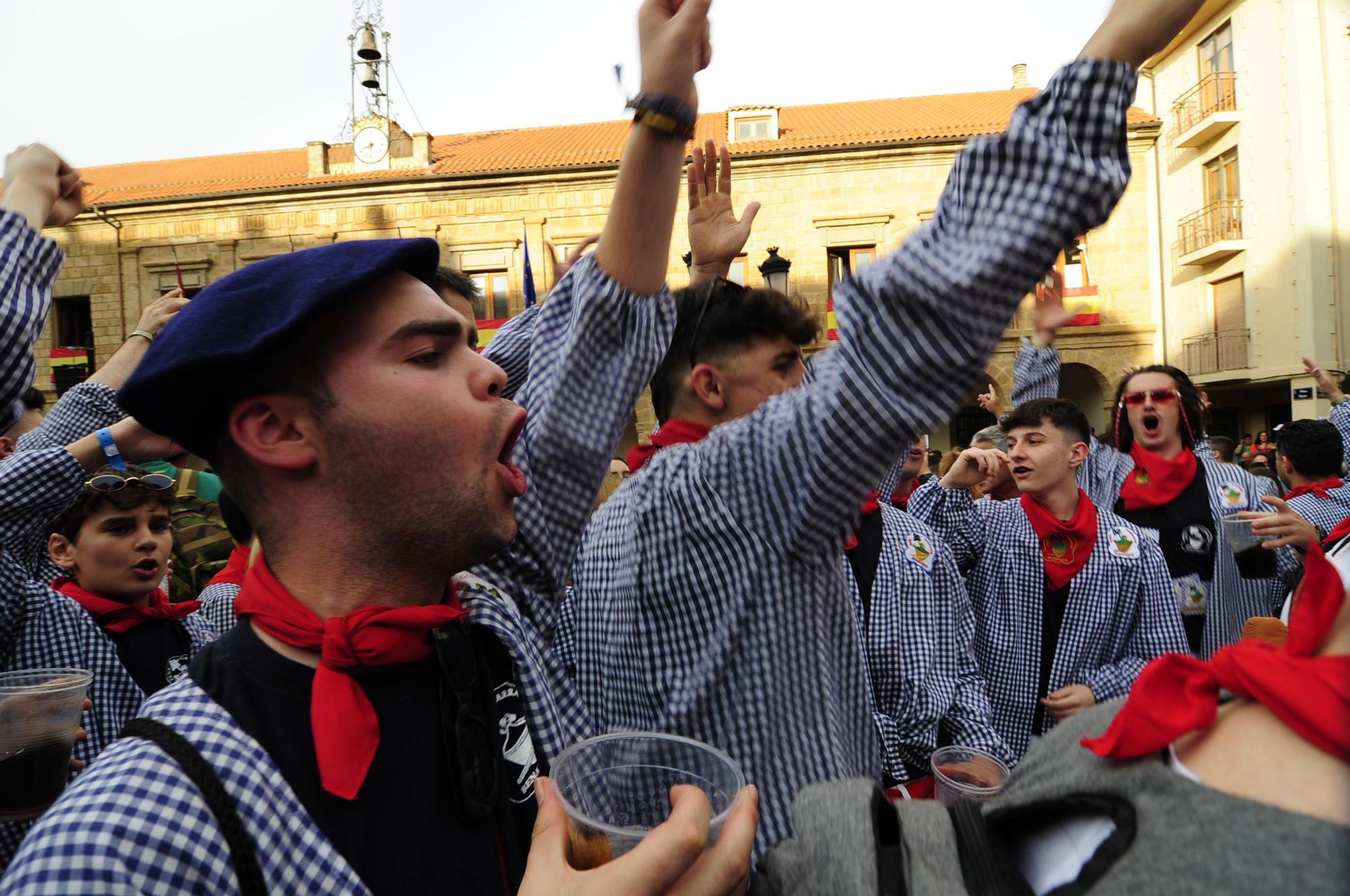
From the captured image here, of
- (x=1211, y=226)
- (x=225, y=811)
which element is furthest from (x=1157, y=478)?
(x=1211, y=226)

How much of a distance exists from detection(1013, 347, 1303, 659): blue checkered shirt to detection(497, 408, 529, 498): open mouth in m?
3.52

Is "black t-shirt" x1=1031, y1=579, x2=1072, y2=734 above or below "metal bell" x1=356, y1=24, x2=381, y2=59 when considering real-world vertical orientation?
below

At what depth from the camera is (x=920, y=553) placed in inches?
113

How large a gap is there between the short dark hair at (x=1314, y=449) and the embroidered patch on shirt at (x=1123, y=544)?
2736 mm

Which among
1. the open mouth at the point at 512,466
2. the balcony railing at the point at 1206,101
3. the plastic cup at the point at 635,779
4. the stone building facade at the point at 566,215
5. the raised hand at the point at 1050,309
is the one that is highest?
the balcony railing at the point at 1206,101

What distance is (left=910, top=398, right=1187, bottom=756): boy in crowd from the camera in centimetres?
320

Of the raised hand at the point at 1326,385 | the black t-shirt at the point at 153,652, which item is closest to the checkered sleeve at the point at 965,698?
the black t-shirt at the point at 153,652

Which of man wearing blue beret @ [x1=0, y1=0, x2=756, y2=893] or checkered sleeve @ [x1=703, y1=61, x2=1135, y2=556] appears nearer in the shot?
man wearing blue beret @ [x1=0, y1=0, x2=756, y2=893]

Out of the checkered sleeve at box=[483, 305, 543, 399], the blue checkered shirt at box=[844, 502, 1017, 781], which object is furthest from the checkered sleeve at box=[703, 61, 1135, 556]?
the blue checkered shirt at box=[844, 502, 1017, 781]

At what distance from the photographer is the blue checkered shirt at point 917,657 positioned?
2.50m

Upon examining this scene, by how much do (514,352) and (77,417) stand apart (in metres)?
1.74

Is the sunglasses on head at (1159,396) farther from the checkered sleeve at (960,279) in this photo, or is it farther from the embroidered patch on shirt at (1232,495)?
the checkered sleeve at (960,279)

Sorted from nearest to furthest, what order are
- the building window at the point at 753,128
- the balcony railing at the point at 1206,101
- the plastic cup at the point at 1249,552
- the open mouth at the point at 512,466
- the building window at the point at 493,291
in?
1. the open mouth at the point at 512,466
2. the plastic cup at the point at 1249,552
3. the balcony railing at the point at 1206,101
4. the building window at the point at 493,291
5. the building window at the point at 753,128

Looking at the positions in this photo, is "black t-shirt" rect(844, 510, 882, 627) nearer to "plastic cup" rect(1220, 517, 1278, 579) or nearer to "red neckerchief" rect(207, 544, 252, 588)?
"plastic cup" rect(1220, 517, 1278, 579)
